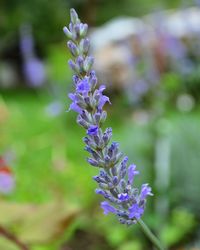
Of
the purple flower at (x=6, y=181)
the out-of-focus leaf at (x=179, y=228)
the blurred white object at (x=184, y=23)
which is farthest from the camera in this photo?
the blurred white object at (x=184, y=23)

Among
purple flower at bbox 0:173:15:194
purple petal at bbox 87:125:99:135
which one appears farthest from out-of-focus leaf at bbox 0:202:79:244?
purple petal at bbox 87:125:99:135

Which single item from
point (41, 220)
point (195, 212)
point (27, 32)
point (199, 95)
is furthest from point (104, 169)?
point (27, 32)

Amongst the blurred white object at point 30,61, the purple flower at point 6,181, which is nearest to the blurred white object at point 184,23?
the purple flower at point 6,181

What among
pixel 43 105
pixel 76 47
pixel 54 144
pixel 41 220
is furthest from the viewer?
pixel 43 105

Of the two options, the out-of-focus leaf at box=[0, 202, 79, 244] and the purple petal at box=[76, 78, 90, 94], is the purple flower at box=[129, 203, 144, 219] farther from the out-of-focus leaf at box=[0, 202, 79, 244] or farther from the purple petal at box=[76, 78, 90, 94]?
the out-of-focus leaf at box=[0, 202, 79, 244]

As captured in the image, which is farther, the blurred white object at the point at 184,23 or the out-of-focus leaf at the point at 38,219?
the blurred white object at the point at 184,23

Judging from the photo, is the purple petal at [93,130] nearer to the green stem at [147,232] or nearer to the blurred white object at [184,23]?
the green stem at [147,232]

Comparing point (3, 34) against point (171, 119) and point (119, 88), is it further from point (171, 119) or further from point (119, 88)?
point (171, 119)
